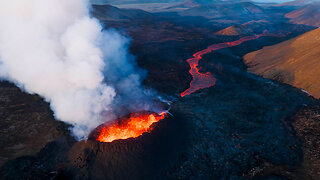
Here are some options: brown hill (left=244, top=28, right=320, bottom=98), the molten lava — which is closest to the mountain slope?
brown hill (left=244, top=28, right=320, bottom=98)

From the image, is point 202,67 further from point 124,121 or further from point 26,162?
point 26,162

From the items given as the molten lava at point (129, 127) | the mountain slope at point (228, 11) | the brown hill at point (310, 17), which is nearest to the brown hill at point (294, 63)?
the molten lava at point (129, 127)

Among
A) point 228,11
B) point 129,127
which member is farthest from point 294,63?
point 228,11

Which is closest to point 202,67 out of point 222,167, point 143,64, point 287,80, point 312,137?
point 143,64

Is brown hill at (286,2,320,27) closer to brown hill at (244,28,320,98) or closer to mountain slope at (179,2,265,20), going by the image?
mountain slope at (179,2,265,20)

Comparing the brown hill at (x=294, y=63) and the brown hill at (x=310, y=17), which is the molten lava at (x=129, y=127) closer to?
the brown hill at (x=294, y=63)

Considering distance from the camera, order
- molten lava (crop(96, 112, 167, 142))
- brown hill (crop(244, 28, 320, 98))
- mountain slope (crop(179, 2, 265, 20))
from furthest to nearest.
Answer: mountain slope (crop(179, 2, 265, 20)), brown hill (crop(244, 28, 320, 98)), molten lava (crop(96, 112, 167, 142))
